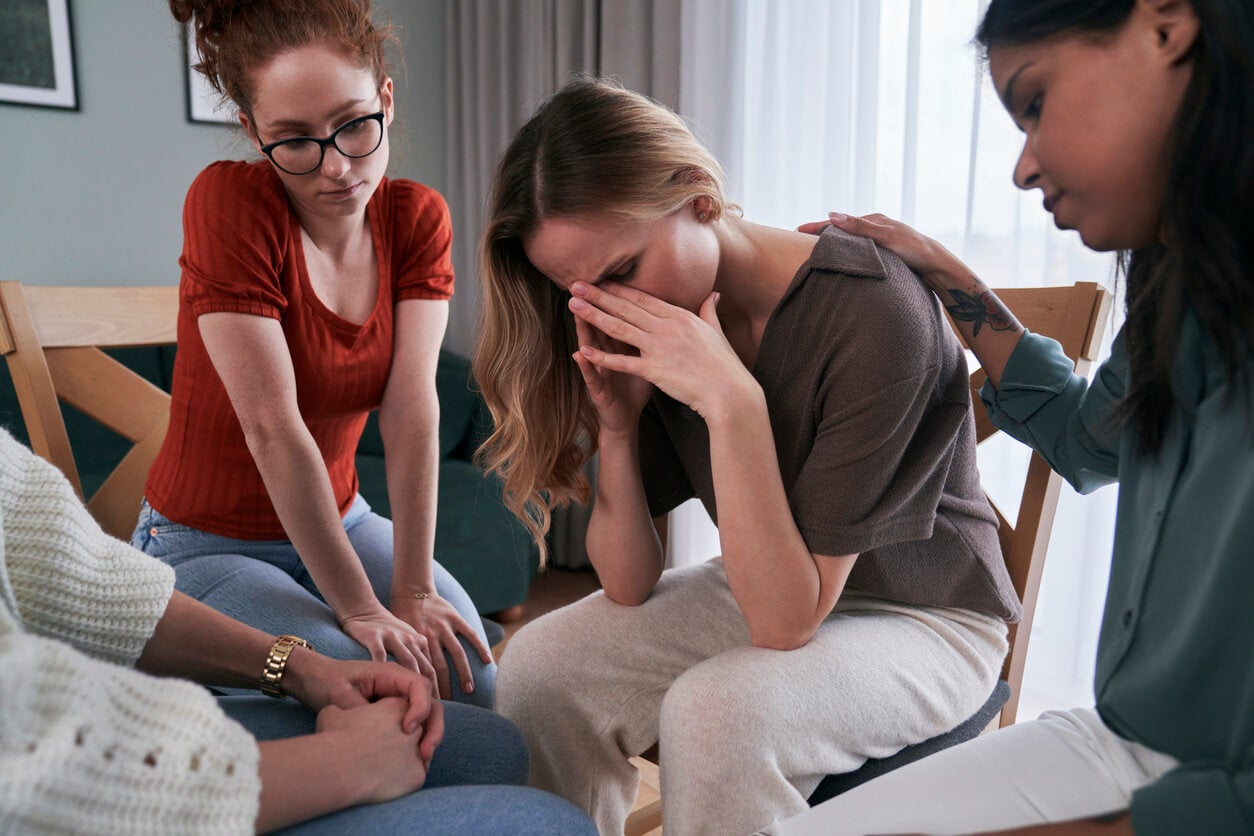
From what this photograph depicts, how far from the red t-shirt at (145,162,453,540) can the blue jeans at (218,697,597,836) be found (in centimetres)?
42

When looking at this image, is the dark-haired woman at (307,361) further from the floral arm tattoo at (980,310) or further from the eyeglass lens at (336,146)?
the floral arm tattoo at (980,310)

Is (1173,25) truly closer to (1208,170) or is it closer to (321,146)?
(1208,170)

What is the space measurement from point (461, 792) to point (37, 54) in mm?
2866

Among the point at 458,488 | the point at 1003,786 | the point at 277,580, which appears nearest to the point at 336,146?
the point at 277,580

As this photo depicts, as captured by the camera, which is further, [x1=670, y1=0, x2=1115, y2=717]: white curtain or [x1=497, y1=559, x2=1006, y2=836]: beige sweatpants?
[x1=670, y1=0, x2=1115, y2=717]: white curtain

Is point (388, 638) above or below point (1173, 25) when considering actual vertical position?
below

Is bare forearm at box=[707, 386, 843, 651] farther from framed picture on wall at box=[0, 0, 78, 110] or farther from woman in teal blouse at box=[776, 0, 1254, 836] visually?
framed picture on wall at box=[0, 0, 78, 110]

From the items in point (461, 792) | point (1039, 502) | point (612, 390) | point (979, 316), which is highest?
point (979, 316)

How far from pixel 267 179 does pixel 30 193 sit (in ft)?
6.79

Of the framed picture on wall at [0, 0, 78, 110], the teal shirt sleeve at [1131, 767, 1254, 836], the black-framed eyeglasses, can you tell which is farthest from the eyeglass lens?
the framed picture on wall at [0, 0, 78, 110]

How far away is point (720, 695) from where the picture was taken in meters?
0.96

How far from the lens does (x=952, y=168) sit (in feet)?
7.02

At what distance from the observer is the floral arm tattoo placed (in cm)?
113

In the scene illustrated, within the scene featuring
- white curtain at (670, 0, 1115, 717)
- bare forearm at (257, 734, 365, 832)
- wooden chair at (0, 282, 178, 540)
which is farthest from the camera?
white curtain at (670, 0, 1115, 717)
